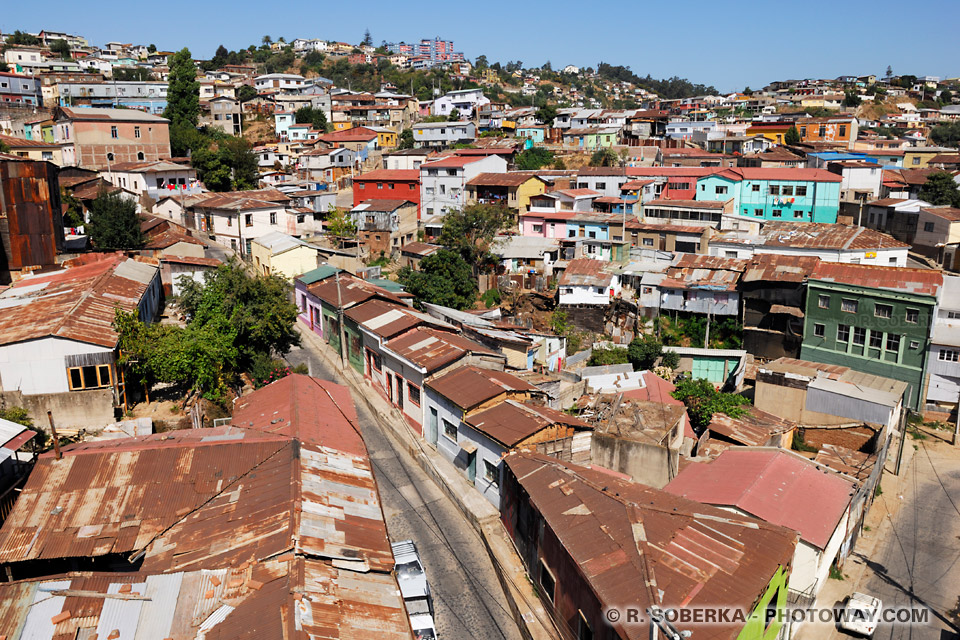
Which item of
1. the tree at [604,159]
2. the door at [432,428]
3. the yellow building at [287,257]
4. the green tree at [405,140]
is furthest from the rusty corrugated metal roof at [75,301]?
the green tree at [405,140]

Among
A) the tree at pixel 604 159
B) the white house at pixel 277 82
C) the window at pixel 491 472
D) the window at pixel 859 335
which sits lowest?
the window at pixel 491 472

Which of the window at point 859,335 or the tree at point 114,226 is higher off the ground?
the tree at point 114,226

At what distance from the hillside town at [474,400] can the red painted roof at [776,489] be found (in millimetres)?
91

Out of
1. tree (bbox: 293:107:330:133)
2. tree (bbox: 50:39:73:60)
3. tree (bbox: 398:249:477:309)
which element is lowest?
tree (bbox: 398:249:477:309)

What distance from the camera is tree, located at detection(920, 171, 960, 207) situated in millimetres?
46419

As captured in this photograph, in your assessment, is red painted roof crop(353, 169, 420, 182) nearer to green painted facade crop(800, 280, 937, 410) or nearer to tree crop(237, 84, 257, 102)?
green painted facade crop(800, 280, 937, 410)

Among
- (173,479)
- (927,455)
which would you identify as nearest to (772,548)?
(173,479)

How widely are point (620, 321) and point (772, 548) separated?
22348 millimetres

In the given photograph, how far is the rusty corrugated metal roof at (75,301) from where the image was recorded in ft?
62.0

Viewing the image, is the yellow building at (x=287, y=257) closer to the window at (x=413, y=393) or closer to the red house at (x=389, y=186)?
the red house at (x=389, y=186)

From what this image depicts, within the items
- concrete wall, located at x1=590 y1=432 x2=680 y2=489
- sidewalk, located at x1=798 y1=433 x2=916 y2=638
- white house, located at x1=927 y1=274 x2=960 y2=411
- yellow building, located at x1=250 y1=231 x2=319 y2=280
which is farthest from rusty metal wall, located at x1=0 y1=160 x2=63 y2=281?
white house, located at x1=927 y1=274 x2=960 y2=411

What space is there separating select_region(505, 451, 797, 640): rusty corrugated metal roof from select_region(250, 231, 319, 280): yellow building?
24744 mm

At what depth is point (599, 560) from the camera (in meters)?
12.4

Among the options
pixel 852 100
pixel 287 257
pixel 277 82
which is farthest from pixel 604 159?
pixel 852 100
